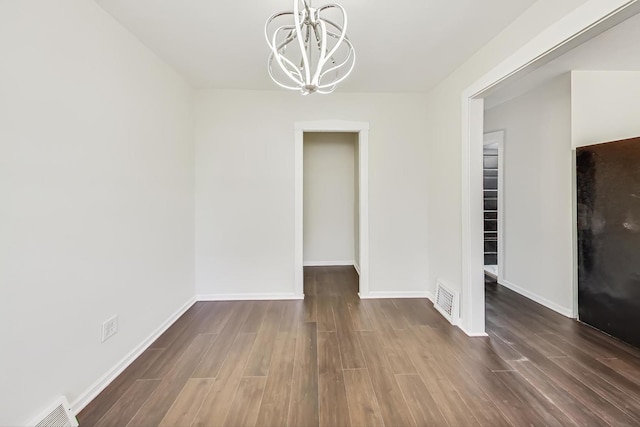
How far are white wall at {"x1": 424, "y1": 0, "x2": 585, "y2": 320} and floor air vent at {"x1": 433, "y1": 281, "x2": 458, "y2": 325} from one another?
8 cm

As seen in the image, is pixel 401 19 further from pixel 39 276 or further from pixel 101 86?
pixel 39 276

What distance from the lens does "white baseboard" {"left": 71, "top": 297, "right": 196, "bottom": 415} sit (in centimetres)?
164

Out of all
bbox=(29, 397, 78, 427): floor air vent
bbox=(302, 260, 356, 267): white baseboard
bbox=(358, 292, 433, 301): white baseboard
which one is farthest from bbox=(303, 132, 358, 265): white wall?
bbox=(29, 397, 78, 427): floor air vent

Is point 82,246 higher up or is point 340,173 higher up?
point 340,173

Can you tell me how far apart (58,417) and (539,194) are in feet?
14.8

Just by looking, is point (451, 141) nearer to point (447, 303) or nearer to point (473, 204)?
point (473, 204)

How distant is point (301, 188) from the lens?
11.0 ft

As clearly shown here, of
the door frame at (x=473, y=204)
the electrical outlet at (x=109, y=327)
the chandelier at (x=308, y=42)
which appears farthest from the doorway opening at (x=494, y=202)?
the electrical outlet at (x=109, y=327)

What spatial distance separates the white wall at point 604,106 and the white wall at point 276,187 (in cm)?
145

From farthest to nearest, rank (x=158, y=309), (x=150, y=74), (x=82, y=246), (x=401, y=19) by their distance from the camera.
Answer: (x=158, y=309), (x=150, y=74), (x=401, y=19), (x=82, y=246)

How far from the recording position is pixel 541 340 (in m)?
2.38

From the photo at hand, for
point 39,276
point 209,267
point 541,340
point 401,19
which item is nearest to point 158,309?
point 209,267

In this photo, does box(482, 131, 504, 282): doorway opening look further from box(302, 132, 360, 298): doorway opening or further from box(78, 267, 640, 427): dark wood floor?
box(302, 132, 360, 298): doorway opening

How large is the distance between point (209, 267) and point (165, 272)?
0.73 m
